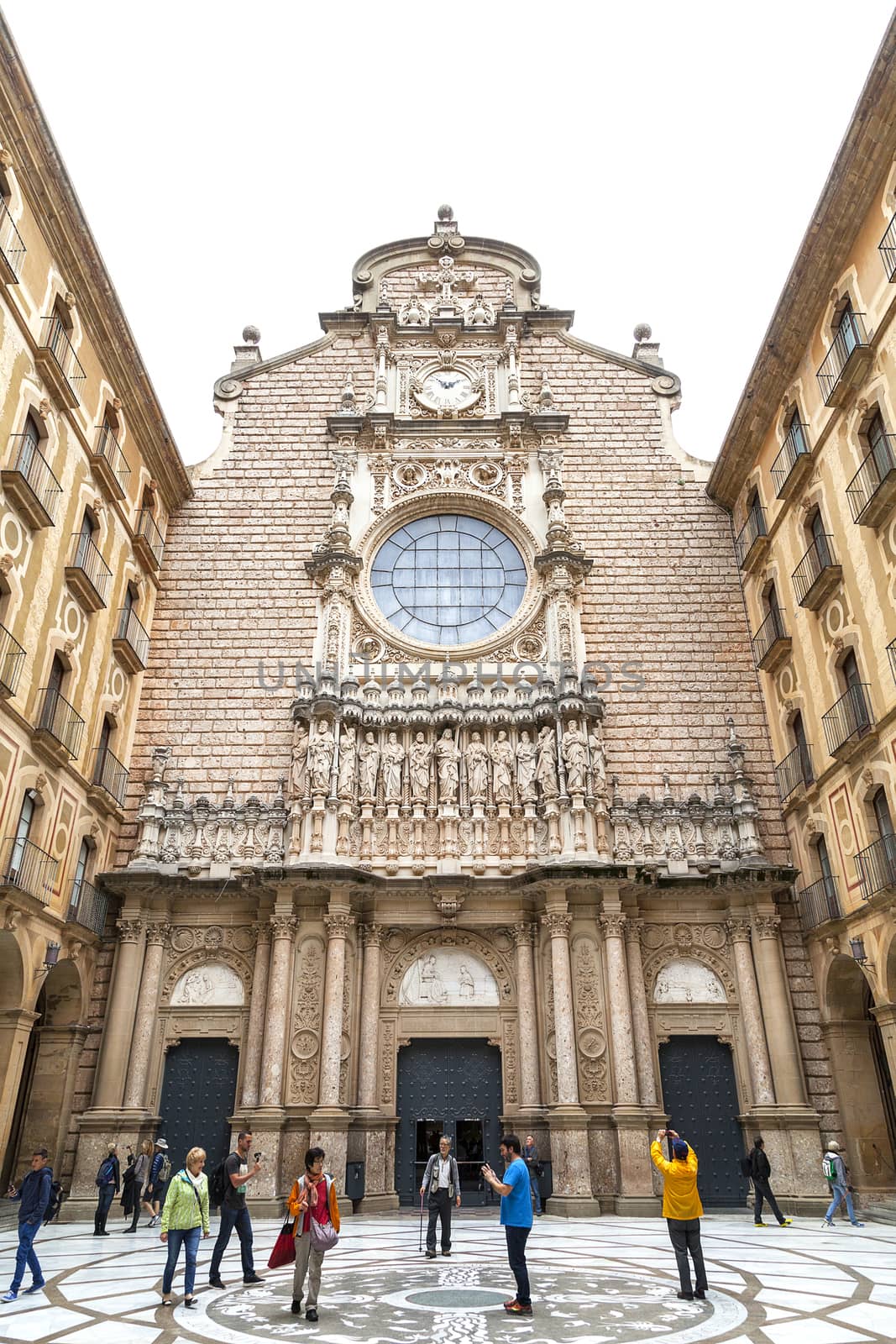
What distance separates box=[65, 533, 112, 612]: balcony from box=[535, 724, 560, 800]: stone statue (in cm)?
924

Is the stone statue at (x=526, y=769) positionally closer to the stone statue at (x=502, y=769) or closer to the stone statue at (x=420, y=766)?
the stone statue at (x=502, y=769)

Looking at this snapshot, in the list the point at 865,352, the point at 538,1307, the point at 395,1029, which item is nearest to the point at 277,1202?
the point at 395,1029

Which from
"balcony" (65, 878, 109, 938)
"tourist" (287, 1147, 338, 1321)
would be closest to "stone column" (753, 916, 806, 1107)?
"tourist" (287, 1147, 338, 1321)

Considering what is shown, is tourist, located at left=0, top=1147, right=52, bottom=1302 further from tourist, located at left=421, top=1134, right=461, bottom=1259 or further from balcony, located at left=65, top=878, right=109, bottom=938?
balcony, located at left=65, top=878, right=109, bottom=938

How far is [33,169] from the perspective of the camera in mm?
16422

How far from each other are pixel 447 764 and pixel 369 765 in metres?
1.62

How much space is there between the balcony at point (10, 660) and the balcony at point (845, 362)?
14662 mm

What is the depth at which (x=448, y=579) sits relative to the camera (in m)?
23.5

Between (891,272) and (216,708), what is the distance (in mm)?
15376

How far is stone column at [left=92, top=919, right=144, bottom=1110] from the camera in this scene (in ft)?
58.2

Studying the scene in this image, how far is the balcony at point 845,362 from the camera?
16.6m

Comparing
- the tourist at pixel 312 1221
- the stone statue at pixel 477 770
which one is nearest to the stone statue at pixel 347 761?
the stone statue at pixel 477 770

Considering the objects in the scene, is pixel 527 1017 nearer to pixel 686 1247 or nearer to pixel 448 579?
pixel 686 1247

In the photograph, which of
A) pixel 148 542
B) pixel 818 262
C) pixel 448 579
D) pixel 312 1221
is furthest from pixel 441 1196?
pixel 818 262
